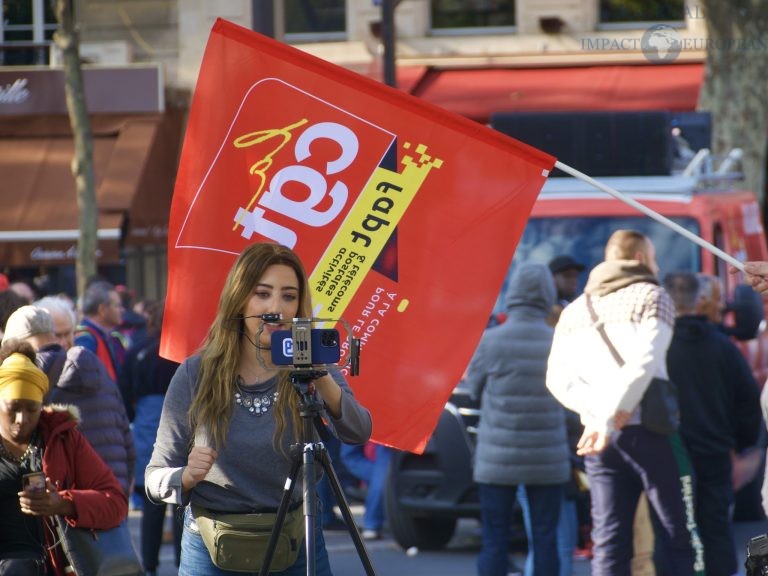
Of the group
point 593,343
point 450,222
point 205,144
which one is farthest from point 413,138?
point 593,343

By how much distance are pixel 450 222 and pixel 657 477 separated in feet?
6.30

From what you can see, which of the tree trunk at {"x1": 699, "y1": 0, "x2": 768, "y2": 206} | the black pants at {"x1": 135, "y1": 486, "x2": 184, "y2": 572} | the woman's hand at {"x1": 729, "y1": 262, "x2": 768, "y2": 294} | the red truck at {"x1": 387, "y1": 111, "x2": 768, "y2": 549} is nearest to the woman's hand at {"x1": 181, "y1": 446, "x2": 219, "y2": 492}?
the woman's hand at {"x1": 729, "y1": 262, "x2": 768, "y2": 294}

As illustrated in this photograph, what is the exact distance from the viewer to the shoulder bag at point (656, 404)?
21.5 feet

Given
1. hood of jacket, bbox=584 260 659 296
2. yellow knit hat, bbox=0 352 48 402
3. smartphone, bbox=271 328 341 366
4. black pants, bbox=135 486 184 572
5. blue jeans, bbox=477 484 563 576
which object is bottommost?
black pants, bbox=135 486 184 572

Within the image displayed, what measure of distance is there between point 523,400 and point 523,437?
184 millimetres

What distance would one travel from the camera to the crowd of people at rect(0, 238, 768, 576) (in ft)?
13.4

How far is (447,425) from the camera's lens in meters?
9.09

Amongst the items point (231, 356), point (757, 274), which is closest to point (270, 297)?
point (231, 356)

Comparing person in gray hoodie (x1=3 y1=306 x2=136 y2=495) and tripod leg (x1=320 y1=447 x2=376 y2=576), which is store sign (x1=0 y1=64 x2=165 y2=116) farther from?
tripod leg (x1=320 y1=447 x2=376 y2=576)

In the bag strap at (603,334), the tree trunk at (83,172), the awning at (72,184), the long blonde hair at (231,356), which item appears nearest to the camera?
the long blonde hair at (231,356)

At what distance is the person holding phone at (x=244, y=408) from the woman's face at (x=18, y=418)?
0.90 meters

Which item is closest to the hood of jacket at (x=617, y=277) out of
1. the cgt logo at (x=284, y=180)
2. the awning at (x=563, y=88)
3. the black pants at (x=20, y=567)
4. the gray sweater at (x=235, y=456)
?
the cgt logo at (x=284, y=180)

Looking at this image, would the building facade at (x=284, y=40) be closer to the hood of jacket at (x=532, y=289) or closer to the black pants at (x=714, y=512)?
the hood of jacket at (x=532, y=289)

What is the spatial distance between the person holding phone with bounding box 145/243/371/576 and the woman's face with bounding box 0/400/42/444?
904mm
